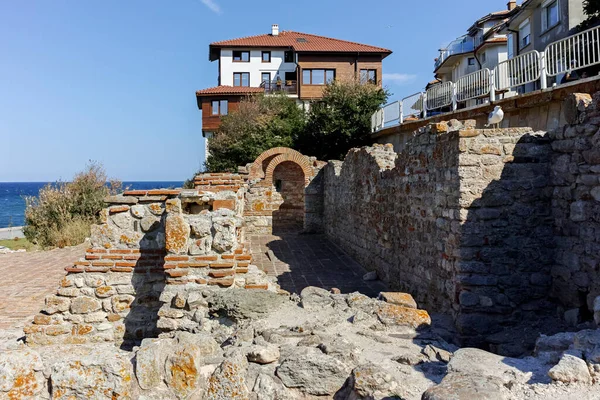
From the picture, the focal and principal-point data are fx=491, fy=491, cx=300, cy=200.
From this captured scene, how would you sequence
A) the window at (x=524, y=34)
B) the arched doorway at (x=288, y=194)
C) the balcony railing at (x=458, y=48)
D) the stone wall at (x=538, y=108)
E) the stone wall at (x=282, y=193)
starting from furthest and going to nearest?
the balcony railing at (x=458, y=48) < the window at (x=524, y=34) < the arched doorway at (x=288, y=194) < the stone wall at (x=282, y=193) < the stone wall at (x=538, y=108)

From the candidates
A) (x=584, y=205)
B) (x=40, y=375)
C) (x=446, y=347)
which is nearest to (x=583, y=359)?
(x=446, y=347)

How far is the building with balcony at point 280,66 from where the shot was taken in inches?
1431

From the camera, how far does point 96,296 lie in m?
5.74

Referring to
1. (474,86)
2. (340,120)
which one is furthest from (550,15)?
(474,86)

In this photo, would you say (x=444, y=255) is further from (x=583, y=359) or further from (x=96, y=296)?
(x=96, y=296)

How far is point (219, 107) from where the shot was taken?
37062 mm

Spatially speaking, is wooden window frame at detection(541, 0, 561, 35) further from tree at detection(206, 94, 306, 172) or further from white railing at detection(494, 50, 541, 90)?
white railing at detection(494, 50, 541, 90)

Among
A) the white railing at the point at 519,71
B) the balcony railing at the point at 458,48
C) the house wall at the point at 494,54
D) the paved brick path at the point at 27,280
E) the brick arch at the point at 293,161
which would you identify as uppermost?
the balcony railing at the point at 458,48

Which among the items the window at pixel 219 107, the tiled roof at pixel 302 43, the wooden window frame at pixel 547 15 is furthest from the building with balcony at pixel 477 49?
the window at pixel 219 107

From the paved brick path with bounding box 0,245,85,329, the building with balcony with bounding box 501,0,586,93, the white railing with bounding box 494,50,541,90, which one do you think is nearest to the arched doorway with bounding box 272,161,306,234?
the paved brick path with bounding box 0,245,85,329

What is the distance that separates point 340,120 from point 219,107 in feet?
62.3

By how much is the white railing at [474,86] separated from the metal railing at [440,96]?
0.77 ft

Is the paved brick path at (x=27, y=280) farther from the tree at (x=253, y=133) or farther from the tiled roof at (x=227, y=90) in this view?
the tiled roof at (x=227, y=90)

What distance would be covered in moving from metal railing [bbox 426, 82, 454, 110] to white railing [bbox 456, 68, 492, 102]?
0.77 feet
